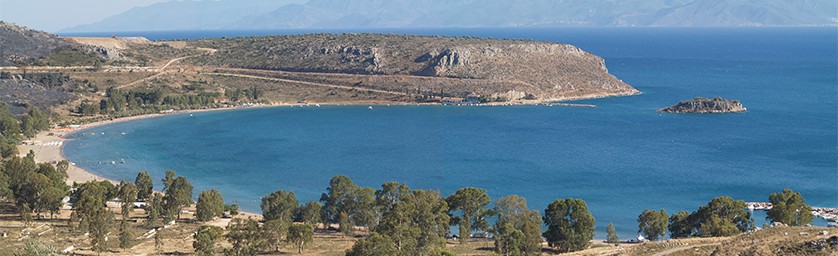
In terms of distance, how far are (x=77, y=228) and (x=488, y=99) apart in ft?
367

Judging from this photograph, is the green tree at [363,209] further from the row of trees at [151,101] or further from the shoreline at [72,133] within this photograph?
the row of trees at [151,101]

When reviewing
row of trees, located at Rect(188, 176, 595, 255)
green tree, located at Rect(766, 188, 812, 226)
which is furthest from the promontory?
green tree, located at Rect(766, 188, 812, 226)

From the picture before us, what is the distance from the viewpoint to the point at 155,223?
65.0 meters

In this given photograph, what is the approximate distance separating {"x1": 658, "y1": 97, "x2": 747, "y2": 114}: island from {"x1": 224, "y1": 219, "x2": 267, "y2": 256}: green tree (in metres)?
109

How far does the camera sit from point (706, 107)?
493 feet

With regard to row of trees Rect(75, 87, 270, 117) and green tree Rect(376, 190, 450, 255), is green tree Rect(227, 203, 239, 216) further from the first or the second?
row of trees Rect(75, 87, 270, 117)

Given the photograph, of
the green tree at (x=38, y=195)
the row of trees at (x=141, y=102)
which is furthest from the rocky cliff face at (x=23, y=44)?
the green tree at (x=38, y=195)

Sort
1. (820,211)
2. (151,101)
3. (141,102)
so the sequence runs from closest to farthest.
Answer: (820,211) → (141,102) → (151,101)

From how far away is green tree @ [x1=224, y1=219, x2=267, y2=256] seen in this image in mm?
51619

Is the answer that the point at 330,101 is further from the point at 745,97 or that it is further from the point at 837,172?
the point at 837,172

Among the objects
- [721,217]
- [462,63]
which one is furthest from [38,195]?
[462,63]

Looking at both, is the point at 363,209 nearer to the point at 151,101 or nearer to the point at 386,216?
the point at 386,216

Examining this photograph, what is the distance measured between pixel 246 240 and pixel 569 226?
74.6ft

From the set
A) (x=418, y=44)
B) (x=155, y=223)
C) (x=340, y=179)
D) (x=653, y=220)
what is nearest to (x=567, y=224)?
(x=653, y=220)
